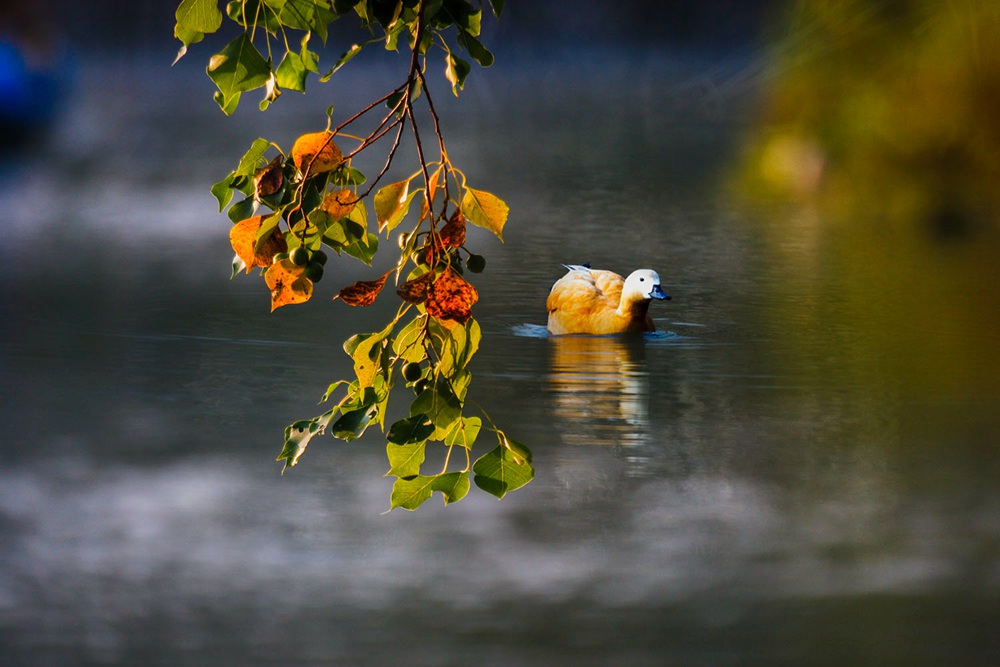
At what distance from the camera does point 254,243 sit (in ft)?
1.22

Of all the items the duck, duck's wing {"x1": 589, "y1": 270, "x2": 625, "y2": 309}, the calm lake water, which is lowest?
the calm lake water

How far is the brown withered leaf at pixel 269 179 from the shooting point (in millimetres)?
360

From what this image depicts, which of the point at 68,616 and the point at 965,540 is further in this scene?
the point at 965,540

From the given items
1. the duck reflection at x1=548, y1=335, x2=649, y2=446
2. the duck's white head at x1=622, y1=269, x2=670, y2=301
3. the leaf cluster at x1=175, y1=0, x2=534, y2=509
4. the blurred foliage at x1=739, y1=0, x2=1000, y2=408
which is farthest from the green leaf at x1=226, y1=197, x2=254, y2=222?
the duck's white head at x1=622, y1=269, x2=670, y2=301

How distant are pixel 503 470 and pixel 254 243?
97 millimetres

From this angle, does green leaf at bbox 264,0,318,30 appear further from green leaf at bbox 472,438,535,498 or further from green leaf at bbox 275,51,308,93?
green leaf at bbox 472,438,535,498

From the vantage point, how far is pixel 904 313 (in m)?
2.17

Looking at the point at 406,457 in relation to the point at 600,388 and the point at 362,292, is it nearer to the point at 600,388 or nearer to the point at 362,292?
the point at 362,292

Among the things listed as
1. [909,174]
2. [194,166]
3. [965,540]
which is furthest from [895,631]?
[194,166]

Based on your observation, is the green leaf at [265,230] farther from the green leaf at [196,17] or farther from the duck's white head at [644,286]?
the duck's white head at [644,286]

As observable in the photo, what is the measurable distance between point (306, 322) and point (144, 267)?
71 cm

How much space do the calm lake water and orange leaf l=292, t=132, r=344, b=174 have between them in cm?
22

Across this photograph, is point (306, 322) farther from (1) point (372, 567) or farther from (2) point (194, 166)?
(2) point (194, 166)

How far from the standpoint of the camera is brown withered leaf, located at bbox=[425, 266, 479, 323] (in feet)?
1.20
